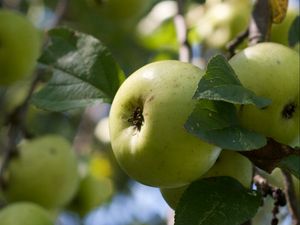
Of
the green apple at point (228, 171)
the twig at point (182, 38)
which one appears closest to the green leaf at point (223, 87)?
the green apple at point (228, 171)

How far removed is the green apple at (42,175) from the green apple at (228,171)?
2.76 feet

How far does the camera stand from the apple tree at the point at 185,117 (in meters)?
1.00

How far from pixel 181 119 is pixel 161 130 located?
3cm

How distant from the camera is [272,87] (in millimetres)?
1074

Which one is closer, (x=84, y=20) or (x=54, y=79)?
(x=54, y=79)

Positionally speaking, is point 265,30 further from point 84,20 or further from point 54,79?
point 84,20

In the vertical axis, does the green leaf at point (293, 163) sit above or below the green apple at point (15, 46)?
above

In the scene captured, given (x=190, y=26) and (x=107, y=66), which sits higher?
(x=107, y=66)

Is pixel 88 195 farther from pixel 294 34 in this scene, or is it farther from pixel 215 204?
pixel 215 204

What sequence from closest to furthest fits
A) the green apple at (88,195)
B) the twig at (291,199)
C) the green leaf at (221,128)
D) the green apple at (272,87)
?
the green leaf at (221,128) < the green apple at (272,87) < the twig at (291,199) < the green apple at (88,195)

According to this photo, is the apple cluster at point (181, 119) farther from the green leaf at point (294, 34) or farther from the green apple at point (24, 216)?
the green apple at point (24, 216)

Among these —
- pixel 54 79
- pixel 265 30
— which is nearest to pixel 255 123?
pixel 265 30

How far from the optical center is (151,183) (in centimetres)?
105

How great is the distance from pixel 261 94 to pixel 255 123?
0.04 metres
